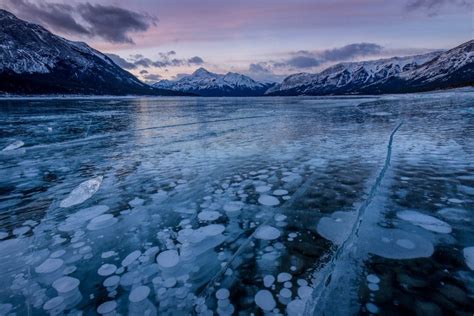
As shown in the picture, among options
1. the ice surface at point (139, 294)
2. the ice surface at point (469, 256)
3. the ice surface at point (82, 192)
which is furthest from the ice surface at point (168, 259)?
the ice surface at point (469, 256)

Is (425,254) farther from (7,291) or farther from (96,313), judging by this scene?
(7,291)

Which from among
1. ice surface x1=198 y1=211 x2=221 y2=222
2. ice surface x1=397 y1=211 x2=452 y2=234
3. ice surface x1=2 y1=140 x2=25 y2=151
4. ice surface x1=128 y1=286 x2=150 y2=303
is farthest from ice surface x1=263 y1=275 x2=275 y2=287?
ice surface x1=2 y1=140 x2=25 y2=151

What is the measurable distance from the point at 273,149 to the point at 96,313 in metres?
7.18

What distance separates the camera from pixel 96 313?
2436mm

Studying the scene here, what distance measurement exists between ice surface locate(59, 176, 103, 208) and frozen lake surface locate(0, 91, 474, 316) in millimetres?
41

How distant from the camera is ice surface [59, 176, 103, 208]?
4.97m

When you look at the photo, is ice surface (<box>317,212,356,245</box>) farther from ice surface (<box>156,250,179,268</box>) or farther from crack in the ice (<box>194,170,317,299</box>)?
ice surface (<box>156,250,179,268</box>)

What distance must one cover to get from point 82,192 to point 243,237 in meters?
3.74

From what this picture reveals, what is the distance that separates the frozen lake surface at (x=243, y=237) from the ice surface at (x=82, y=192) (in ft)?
0.14

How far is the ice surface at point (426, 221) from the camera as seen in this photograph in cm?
355

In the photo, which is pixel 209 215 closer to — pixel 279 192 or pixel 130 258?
pixel 130 258

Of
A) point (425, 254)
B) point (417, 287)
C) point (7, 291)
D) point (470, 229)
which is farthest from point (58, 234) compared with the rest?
point (470, 229)

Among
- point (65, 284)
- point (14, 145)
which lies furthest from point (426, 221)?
point (14, 145)

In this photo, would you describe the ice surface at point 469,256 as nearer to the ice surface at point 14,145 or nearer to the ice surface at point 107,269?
the ice surface at point 107,269
